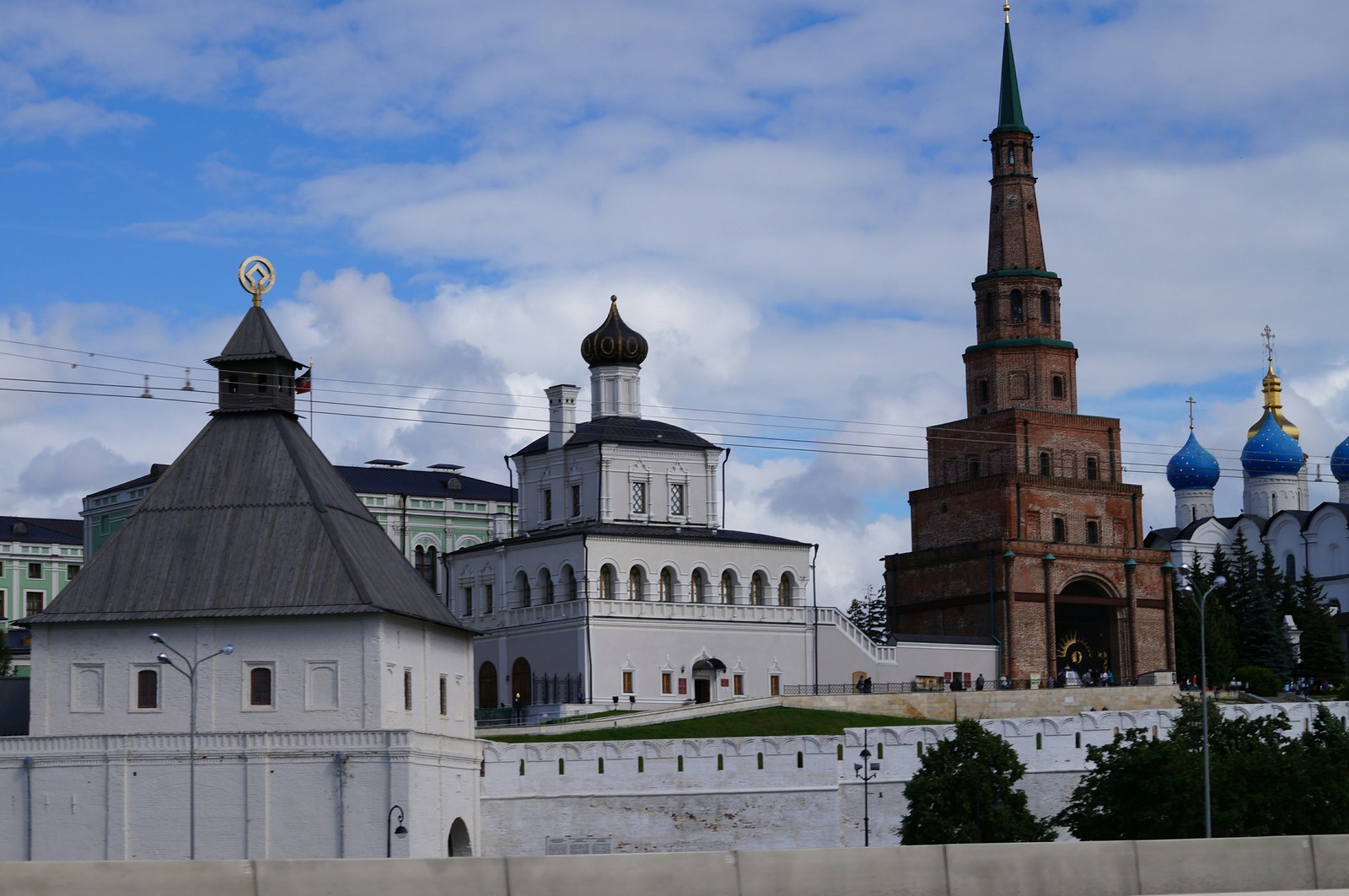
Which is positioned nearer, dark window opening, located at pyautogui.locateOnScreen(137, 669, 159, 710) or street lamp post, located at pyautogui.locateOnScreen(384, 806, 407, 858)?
street lamp post, located at pyautogui.locateOnScreen(384, 806, 407, 858)

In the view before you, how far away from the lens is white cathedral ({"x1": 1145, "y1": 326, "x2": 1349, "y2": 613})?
9475 cm

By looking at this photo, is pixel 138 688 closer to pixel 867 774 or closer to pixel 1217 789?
pixel 867 774

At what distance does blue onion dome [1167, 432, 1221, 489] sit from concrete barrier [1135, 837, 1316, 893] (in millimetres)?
79845

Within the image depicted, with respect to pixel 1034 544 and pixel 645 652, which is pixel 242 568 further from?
pixel 1034 544

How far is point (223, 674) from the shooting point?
47750mm

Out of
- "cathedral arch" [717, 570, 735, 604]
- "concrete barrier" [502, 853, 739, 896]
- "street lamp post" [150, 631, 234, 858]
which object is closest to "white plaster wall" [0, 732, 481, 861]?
"street lamp post" [150, 631, 234, 858]

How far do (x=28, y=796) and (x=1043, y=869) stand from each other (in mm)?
30829

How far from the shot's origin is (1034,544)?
7044cm

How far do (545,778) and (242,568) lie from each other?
901cm

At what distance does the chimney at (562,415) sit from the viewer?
68.2 m

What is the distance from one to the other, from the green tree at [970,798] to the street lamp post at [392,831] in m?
10.9

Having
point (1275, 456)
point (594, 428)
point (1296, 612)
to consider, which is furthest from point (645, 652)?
point (1275, 456)

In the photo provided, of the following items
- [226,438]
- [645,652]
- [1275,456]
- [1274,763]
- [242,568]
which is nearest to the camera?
[1274,763]

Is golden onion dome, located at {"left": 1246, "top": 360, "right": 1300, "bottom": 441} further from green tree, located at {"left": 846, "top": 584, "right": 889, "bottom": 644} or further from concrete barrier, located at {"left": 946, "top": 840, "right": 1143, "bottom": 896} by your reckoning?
concrete barrier, located at {"left": 946, "top": 840, "right": 1143, "bottom": 896}
